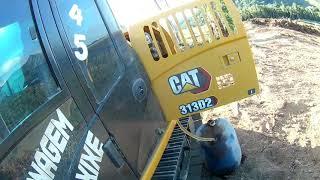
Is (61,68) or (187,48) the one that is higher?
(61,68)

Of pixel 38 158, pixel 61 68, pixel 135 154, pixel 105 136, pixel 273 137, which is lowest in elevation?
pixel 273 137

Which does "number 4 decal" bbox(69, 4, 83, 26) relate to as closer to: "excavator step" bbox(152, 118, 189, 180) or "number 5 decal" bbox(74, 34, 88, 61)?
"number 5 decal" bbox(74, 34, 88, 61)

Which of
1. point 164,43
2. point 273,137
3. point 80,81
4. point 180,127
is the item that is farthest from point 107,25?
point 273,137

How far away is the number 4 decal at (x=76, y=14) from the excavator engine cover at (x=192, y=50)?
2.31ft

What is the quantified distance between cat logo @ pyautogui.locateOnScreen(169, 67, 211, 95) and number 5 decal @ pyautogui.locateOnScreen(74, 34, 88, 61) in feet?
3.04

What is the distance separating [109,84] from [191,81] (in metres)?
0.83

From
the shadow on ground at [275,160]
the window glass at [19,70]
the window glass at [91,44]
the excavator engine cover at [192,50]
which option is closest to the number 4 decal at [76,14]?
the window glass at [91,44]

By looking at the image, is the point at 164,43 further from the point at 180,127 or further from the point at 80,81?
the point at 80,81

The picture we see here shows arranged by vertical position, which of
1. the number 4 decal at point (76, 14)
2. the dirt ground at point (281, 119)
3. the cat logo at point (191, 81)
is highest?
the number 4 decal at point (76, 14)

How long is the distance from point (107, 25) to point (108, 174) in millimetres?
1076

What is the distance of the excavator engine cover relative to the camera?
11.8 feet

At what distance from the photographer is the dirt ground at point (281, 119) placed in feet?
16.9

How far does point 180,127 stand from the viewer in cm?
395

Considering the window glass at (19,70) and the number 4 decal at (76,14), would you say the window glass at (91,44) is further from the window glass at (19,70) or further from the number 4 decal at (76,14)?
the window glass at (19,70)
